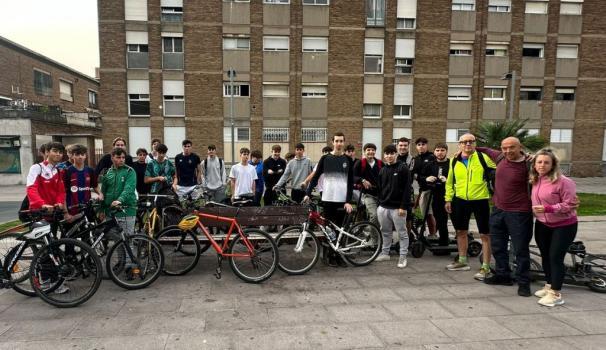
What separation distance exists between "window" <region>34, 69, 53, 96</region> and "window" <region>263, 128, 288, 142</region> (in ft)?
75.0

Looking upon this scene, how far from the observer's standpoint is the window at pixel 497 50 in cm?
2422

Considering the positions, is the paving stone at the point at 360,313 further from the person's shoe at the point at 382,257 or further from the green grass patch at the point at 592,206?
the green grass patch at the point at 592,206

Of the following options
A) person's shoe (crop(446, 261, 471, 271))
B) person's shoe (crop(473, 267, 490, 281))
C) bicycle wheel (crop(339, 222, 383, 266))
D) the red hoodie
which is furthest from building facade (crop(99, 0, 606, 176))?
person's shoe (crop(473, 267, 490, 281))

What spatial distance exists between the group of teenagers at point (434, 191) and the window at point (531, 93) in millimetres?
22466

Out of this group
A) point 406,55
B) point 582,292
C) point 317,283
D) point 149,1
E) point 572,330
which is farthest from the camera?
point 406,55

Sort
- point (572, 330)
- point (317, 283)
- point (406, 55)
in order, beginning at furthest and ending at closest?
point (406, 55)
point (317, 283)
point (572, 330)

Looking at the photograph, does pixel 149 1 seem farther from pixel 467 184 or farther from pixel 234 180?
pixel 467 184

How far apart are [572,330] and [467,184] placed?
2.18 metres

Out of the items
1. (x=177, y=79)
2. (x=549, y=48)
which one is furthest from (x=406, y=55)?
(x=177, y=79)

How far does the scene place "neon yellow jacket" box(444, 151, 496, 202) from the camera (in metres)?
5.18

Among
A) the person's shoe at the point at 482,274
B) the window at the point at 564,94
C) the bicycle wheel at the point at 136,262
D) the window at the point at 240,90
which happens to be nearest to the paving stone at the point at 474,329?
the person's shoe at the point at 482,274

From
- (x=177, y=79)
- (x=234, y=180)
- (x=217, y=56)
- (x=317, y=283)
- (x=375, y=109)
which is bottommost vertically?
(x=317, y=283)

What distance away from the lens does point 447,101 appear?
24109mm

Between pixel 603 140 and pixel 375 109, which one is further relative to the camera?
pixel 603 140
